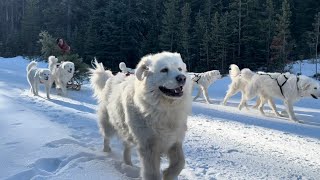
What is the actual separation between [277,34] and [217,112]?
899 inches

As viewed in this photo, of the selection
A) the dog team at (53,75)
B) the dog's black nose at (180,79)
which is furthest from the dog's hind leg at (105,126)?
the dog team at (53,75)

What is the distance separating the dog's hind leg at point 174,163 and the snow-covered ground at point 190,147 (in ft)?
1.20

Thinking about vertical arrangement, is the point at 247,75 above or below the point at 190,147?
above

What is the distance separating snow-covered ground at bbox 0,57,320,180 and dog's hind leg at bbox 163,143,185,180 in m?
0.37

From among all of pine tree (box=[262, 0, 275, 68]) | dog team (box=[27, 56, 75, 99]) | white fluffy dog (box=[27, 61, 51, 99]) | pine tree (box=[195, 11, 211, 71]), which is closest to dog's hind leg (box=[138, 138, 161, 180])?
white fluffy dog (box=[27, 61, 51, 99])

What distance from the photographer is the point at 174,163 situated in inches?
168

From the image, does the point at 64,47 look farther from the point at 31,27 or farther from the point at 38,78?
the point at 31,27

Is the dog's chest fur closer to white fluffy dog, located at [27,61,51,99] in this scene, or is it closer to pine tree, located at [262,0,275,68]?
white fluffy dog, located at [27,61,51,99]

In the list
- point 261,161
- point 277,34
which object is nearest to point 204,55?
point 277,34

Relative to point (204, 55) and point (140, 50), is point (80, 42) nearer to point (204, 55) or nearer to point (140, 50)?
point (140, 50)

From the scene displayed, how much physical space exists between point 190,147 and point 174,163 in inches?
69.8

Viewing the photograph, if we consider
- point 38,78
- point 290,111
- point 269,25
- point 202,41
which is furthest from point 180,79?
point 269,25

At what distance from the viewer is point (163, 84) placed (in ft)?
13.3

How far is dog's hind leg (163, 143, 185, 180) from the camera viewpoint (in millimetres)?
4234
